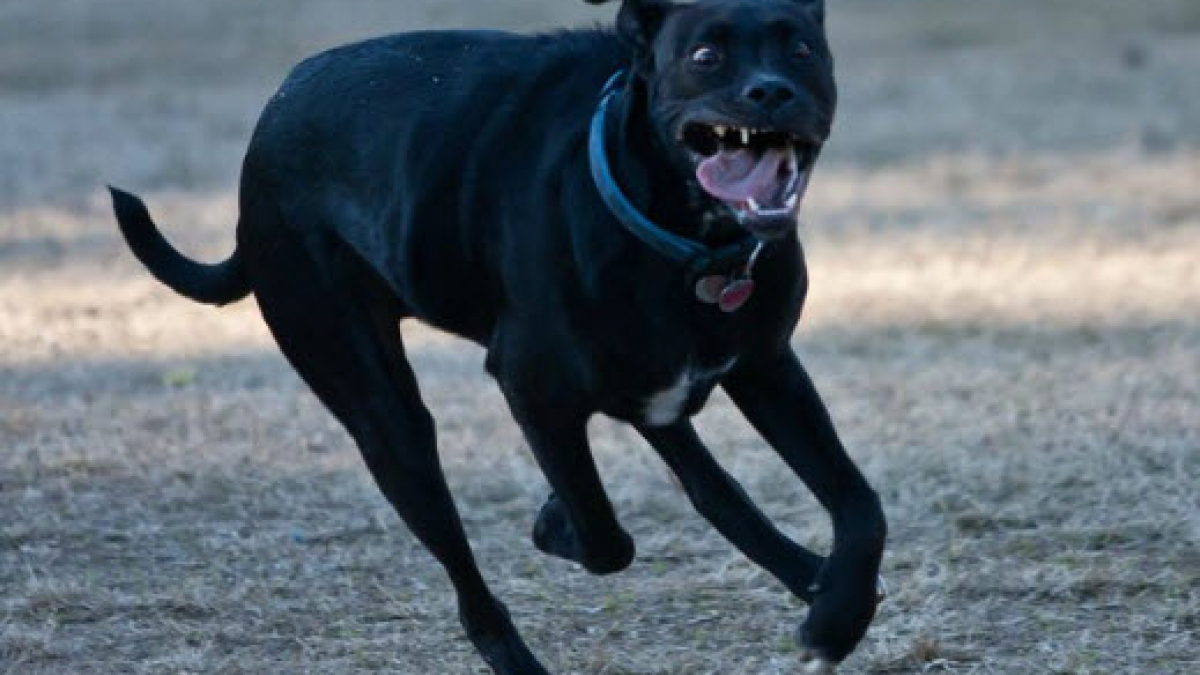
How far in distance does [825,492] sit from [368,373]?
119 centimetres

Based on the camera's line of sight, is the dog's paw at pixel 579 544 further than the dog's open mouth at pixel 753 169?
Yes

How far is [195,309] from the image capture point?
10.5 metres

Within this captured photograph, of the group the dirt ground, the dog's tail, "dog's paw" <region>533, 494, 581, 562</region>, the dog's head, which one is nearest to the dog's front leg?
the dog's head

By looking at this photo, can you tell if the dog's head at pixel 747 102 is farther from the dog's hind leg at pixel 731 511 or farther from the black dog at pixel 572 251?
the dog's hind leg at pixel 731 511

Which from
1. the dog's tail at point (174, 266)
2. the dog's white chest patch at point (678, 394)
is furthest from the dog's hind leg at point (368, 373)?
the dog's white chest patch at point (678, 394)

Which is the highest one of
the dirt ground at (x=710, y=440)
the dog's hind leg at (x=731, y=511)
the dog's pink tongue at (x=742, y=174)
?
the dog's pink tongue at (x=742, y=174)

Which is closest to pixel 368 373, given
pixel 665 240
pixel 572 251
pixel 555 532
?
pixel 555 532

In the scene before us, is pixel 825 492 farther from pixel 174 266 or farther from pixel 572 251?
pixel 174 266

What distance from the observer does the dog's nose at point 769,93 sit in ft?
14.6

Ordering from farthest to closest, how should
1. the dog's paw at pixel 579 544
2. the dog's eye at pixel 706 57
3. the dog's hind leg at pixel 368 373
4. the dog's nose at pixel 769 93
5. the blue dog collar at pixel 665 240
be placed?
the dog's hind leg at pixel 368 373
the dog's paw at pixel 579 544
the blue dog collar at pixel 665 240
the dog's eye at pixel 706 57
the dog's nose at pixel 769 93

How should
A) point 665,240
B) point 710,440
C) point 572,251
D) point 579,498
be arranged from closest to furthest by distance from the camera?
point 665,240 < point 572,251 < point 579,498 < point 710,440

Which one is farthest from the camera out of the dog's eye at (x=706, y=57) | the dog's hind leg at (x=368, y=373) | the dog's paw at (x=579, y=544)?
the dog's hind leg at (x=368, y=373)

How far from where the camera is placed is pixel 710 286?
4.69m

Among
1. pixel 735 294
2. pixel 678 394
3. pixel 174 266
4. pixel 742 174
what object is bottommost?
pixel 174 266
